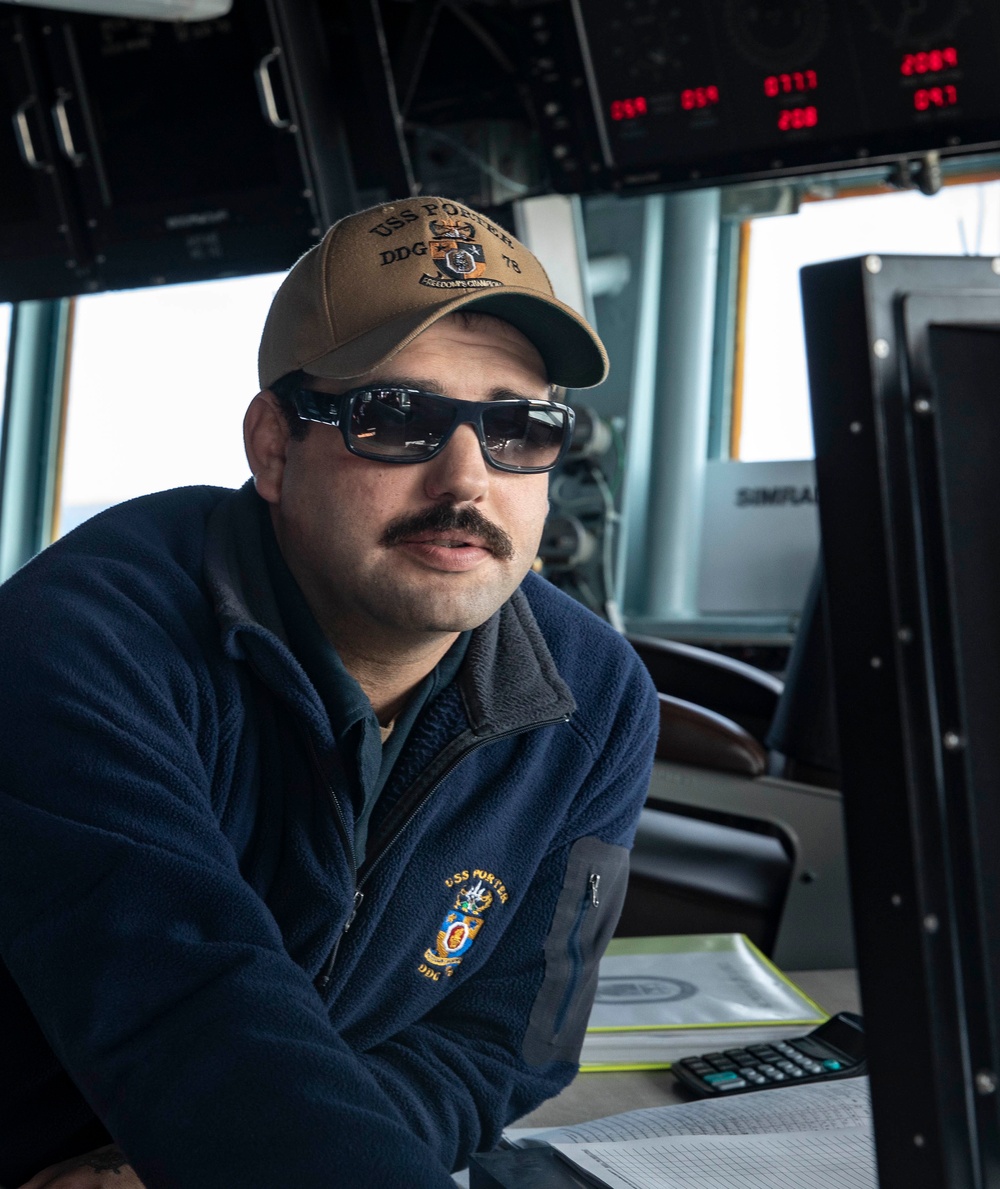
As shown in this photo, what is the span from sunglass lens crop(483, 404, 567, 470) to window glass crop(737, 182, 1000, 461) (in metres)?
2.81

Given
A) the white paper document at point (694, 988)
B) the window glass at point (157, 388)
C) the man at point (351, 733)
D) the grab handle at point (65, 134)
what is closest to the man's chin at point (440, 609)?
the man at point (351, 733)

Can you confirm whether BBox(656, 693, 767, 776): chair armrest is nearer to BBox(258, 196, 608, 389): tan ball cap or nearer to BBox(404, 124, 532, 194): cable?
BBox(258, 196, 608, 389): tan ball cap

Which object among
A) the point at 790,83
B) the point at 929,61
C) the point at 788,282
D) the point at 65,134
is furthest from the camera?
the point at 788,282

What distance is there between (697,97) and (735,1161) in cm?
225

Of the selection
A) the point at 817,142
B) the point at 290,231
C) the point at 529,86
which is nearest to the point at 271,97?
the point at 290,231

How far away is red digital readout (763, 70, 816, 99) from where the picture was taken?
2.59 metres

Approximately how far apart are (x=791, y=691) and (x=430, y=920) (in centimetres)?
100

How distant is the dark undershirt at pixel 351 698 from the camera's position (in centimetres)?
116

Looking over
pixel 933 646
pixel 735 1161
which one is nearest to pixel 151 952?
pixel 735 1161

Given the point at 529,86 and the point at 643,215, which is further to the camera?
the point at 643,215

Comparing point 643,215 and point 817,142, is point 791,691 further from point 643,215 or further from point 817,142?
point 643,215

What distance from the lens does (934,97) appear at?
2492mm

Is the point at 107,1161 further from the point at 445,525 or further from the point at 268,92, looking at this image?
the point at 268,92

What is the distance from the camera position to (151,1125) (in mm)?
804
